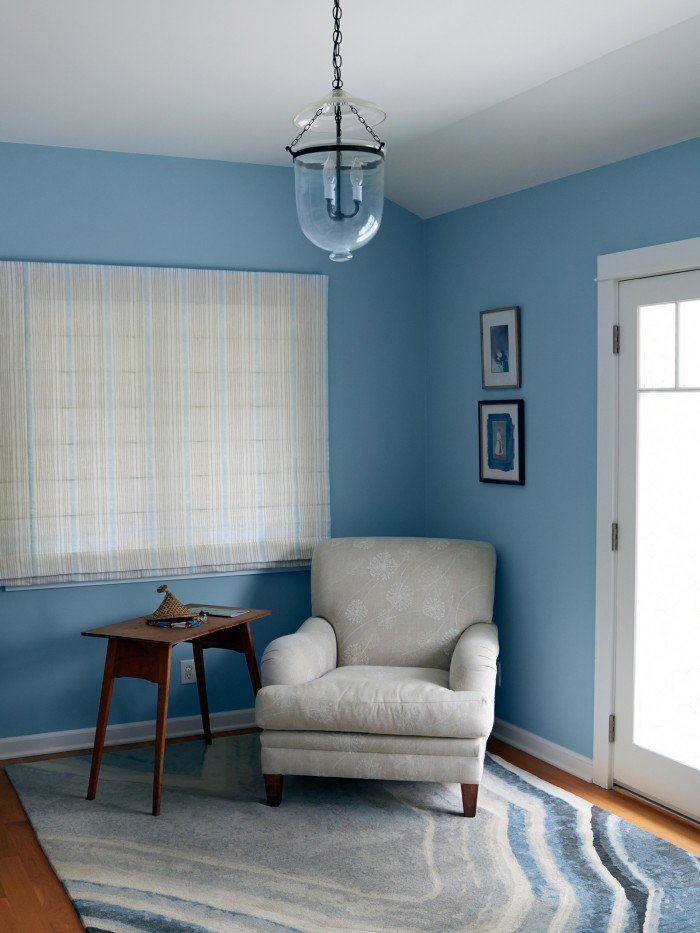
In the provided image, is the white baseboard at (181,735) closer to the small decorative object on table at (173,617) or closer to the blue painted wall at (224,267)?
the blue painted wall at (224,267)

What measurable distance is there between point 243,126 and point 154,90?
1.59ft

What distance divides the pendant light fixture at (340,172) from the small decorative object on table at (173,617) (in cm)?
188

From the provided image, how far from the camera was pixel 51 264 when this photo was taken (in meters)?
3.76

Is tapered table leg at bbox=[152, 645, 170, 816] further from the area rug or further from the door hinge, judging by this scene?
the door hinge

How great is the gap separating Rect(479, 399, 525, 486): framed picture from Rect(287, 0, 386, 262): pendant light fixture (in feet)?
6.34

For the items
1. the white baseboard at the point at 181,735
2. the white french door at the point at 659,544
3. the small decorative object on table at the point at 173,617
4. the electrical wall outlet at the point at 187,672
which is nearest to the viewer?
the white french door at the point at 659,544

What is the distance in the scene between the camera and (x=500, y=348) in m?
3.97

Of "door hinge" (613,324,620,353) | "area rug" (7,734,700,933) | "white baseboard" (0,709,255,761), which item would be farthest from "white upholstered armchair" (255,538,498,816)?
"door hinge" (613,324,620,353)

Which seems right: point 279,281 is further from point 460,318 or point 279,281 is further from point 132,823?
point 132,823

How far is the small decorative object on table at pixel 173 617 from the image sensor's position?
11.6ft

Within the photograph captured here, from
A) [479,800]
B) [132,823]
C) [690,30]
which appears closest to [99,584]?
[132,823]

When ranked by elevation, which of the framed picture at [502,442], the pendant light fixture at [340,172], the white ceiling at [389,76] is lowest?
the framed picture at [502,442]

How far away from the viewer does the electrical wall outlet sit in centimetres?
407

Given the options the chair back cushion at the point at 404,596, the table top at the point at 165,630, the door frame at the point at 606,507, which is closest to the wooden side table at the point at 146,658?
the table top at the point at 165,630
